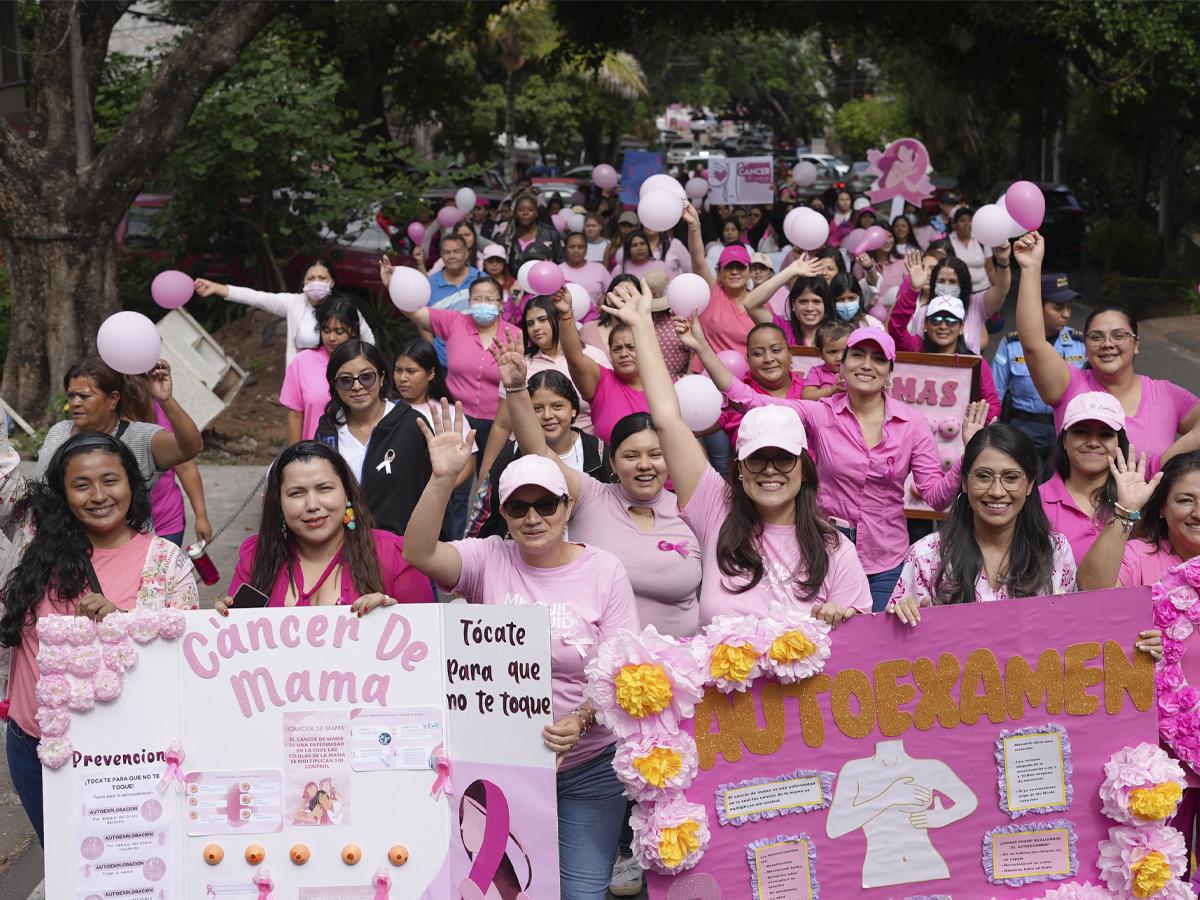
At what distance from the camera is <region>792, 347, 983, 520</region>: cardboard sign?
670 centimetres

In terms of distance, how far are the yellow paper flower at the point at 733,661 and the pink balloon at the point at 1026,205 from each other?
332 centimetres

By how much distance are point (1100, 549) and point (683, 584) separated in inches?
50.0

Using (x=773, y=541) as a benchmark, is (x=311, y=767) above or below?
below

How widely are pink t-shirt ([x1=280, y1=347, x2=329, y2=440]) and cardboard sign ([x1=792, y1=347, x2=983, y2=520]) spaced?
9.47 feet

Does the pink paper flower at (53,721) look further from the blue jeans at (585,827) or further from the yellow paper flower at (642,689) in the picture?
the yellow paper flower at (642,689)

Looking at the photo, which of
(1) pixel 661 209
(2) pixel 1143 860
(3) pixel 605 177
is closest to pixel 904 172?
(3) pixel 605 177

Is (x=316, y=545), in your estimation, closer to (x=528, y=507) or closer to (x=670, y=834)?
(x=528, y=507)

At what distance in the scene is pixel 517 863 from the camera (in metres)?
3.72

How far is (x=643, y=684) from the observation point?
358cm

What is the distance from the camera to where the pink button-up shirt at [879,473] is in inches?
211

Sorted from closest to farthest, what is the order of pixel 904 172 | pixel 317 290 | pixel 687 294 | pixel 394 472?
pixel 394 472 → pixel 687 294 → pixel 317 290 → pixel 904 172

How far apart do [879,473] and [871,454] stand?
84 millimetres

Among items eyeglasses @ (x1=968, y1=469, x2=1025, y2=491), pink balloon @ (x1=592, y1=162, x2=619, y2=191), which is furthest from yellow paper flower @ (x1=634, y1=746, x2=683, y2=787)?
pink balloon @ (x1=592, y1=162, x2=619, y2=191)

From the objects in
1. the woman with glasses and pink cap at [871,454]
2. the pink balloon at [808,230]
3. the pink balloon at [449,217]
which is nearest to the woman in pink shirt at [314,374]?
the woman with glasses and pink cap at [871,454]
